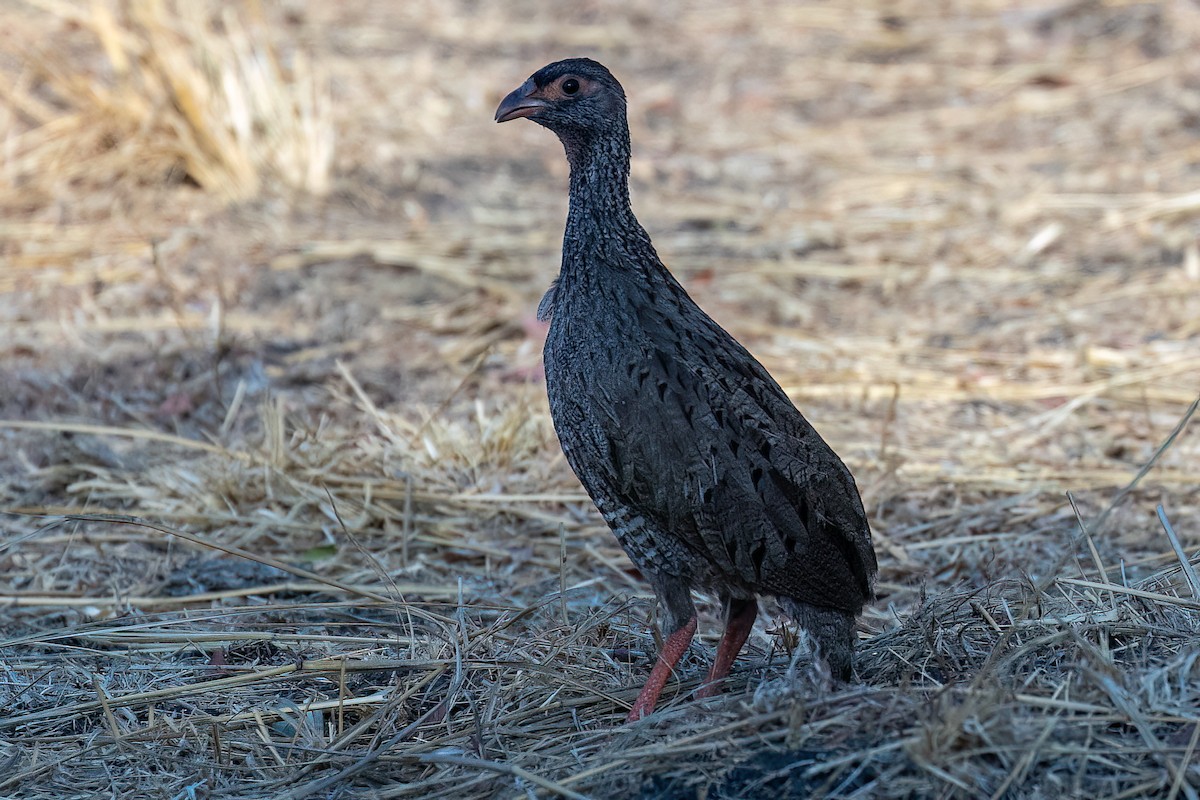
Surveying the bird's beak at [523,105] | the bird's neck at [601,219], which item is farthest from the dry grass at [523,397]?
the bird's beak at [523,105]

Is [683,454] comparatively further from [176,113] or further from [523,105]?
[176,113]

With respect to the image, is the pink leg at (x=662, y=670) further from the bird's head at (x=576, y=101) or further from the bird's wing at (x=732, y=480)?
the bird's head at (x=576, y=101)

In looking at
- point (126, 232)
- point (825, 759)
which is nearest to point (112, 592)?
point (825, 759)

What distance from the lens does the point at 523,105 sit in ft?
11.5

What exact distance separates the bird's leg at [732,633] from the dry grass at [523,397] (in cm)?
14

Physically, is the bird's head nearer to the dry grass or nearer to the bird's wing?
the bird's wing

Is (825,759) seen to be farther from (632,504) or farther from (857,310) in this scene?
(857,310)

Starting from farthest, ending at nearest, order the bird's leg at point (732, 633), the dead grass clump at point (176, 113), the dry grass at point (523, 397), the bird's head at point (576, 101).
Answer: the dead grass clump at point (176, 113), the bird's head at point (576, 101), the bird's leg at point (732, 633), the dry grass at point (523, 397)

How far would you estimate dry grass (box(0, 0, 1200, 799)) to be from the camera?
300cm

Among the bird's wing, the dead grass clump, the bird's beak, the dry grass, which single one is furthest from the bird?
the dead grass clump

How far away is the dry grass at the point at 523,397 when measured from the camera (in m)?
3.00

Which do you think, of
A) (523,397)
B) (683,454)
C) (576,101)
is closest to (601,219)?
(576,101)

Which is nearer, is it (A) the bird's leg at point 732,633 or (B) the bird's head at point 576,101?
(A) the bird's leg at point 732,633

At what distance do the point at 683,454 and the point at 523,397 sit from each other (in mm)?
2062
